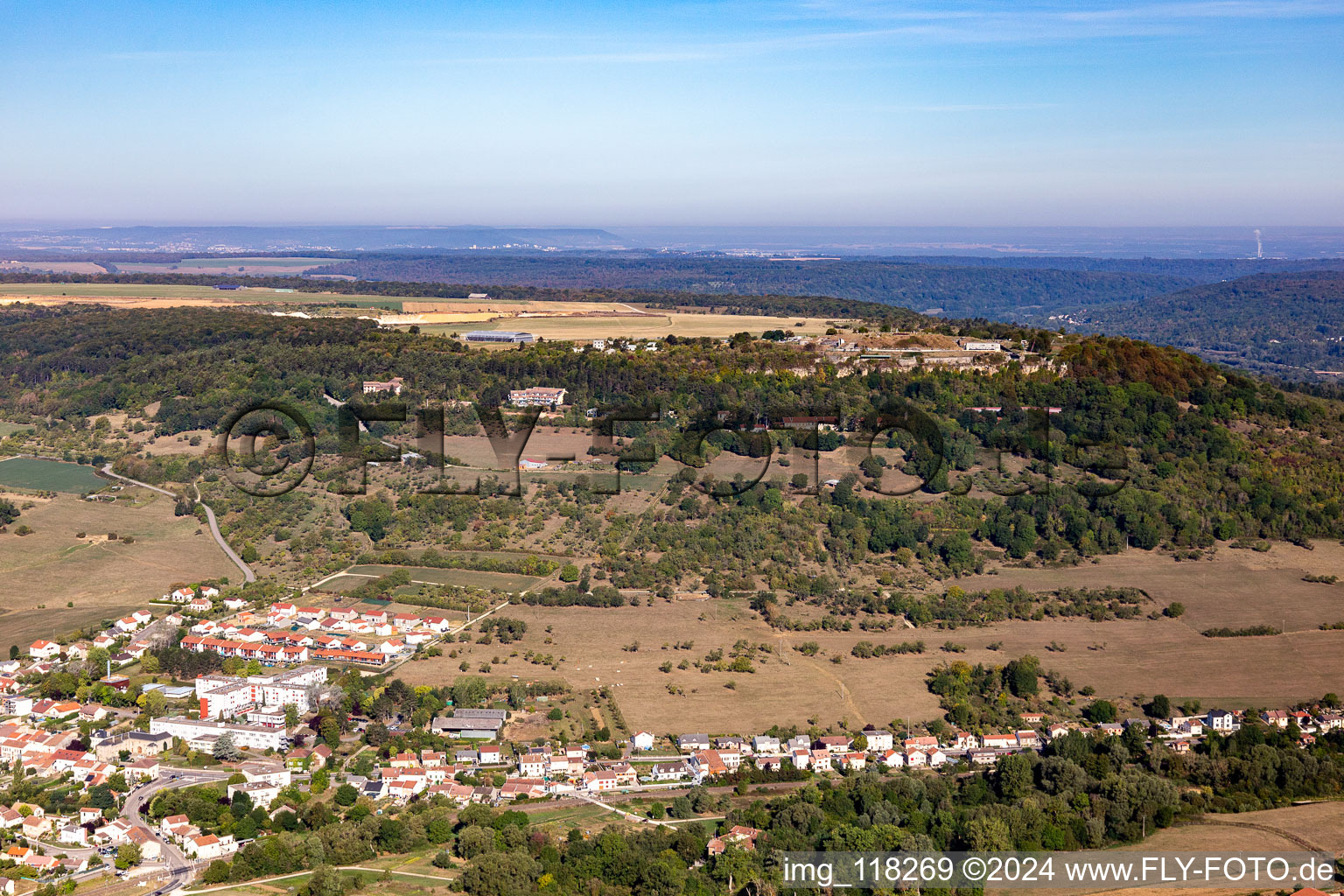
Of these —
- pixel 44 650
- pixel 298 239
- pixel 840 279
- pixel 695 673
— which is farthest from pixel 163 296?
pixel 298 239

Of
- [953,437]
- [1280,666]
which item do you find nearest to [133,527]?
[953,437]

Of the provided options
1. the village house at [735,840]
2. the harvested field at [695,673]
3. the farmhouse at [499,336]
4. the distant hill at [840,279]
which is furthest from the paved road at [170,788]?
the distant hill at [840,279]

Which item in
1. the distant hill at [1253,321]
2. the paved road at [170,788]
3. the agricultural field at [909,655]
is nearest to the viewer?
the paved road at [170,788]

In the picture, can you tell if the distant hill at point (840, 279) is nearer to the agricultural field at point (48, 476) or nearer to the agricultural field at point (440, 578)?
the agricultural field at point (48, 476)

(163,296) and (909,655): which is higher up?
(163,296)

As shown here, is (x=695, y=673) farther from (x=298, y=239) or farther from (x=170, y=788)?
(x=298, y=239)

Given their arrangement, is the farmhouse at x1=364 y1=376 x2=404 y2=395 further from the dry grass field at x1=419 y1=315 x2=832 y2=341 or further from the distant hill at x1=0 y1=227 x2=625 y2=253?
the distant hill at x1=0 y1=227 x2=625 y2=253

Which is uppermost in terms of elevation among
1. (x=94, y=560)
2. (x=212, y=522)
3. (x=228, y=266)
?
(x=228, y=266)
